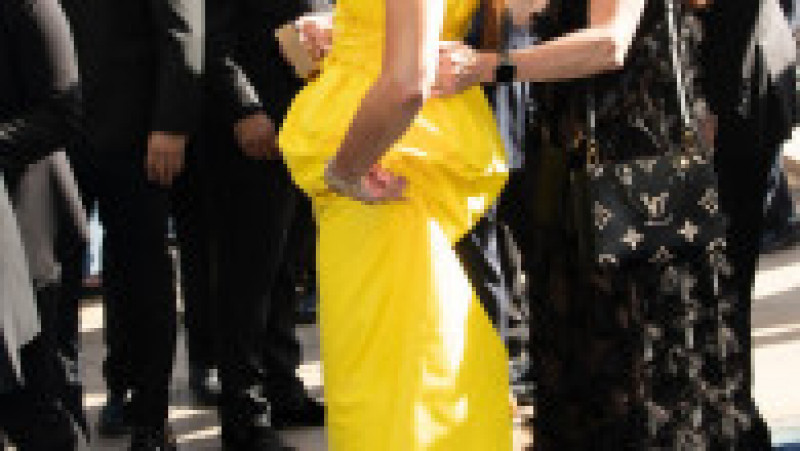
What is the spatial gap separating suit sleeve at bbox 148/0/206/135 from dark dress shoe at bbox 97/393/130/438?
117 centimetres

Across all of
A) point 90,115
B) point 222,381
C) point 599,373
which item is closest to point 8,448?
point 222,381

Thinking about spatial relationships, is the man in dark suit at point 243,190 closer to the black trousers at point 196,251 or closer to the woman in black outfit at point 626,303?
the black trousers at point 196,251

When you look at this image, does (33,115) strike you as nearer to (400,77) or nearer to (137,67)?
(137,67)

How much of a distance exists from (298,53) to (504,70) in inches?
20.5

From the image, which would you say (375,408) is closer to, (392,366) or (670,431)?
(392,366)

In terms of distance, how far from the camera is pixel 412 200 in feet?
10.4

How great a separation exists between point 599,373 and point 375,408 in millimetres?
838

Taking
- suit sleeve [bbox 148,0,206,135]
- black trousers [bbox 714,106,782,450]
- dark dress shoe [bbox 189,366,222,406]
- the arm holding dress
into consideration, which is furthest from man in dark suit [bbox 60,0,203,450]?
the arm holding dress

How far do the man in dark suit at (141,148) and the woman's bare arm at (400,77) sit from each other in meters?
2.27

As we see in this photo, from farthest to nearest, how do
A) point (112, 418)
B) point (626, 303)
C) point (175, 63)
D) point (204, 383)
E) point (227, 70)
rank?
point (204, 383), point (112, 418), point (227, 70), point (175, 63), point (626, 303)

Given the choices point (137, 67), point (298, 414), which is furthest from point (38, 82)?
point (298, 414)

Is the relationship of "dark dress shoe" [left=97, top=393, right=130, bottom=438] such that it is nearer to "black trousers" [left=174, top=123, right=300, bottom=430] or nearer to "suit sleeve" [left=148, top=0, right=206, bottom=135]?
"black trousers" [left=174, top=123, right=300, bottom=430]

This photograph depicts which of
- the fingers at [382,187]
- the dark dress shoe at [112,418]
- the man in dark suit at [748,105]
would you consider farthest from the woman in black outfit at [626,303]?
the dark dress shoe at [112,418]

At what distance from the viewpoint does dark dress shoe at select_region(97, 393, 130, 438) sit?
19.6 feet
